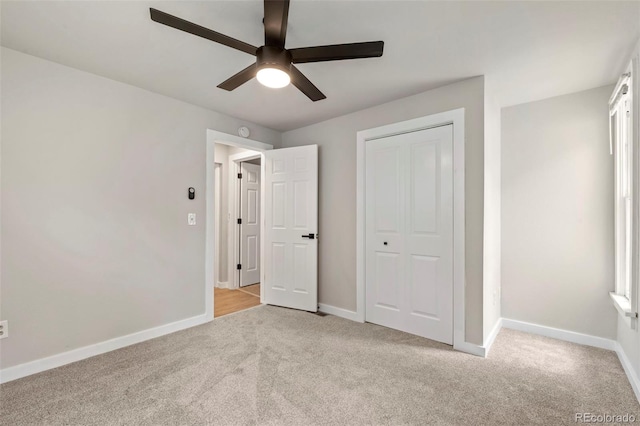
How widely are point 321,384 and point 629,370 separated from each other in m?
2.24

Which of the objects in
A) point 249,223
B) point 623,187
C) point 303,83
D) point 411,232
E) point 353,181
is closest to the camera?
point 303,83

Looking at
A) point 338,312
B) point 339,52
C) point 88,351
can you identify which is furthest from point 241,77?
point 338,312

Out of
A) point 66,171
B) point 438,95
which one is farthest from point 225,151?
point 438,95

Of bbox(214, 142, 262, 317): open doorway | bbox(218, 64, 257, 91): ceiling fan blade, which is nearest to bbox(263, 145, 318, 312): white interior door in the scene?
bbox(214, 142, 262, 317): open doorway

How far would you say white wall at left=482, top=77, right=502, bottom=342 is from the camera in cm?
252

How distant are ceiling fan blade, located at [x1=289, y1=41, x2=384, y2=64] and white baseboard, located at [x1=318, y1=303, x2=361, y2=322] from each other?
8.72 ft

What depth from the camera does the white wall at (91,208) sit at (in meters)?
2.12

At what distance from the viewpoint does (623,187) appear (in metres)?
2.36

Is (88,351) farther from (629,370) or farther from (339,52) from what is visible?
(629,370)

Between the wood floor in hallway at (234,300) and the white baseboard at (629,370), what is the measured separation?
353 centimetres

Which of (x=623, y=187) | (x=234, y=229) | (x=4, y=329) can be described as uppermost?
(x=623, y=187)

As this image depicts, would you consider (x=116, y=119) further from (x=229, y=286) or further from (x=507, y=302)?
(x=507, y=302)

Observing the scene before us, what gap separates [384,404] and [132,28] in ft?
9.51

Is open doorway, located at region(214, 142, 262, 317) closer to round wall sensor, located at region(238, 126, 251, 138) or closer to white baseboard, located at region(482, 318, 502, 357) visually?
round wall sensor, located at region(238, 126, 251, 138)
